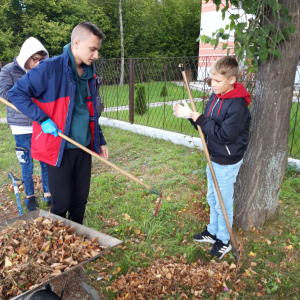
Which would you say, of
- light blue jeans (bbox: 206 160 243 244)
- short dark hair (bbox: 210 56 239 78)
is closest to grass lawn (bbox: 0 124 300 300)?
light blue jeans (bbox: 206 160 243 244)

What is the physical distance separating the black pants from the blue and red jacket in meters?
0.10

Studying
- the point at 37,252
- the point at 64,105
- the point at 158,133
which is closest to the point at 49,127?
the point at 64,105

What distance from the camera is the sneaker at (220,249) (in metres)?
2.47

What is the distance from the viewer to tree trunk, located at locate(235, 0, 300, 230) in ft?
7.76

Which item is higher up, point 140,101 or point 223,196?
point 140,101

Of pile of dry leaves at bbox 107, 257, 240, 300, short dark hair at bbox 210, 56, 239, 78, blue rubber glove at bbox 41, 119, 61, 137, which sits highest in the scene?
short dark hair at bbox 210, 56, 239, 78

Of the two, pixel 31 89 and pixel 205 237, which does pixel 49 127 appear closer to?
pixel 31 89

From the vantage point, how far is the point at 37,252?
1.74 metres

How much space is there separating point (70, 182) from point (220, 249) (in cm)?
147

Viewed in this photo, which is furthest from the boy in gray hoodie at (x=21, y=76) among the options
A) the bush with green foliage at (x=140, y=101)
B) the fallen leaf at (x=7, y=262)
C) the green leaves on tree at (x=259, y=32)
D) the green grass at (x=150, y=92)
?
the bush with green foliage at (x=140, y=101)

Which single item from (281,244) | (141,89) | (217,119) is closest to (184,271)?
(281,244)

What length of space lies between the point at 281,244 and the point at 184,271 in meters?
1.03

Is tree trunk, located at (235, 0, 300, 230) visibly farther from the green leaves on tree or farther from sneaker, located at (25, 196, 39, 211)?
sneaker, located at (25, 196, 39, 211)

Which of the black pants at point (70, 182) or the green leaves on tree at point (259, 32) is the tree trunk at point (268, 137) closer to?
the green leaves on tree at point (259, 32)
